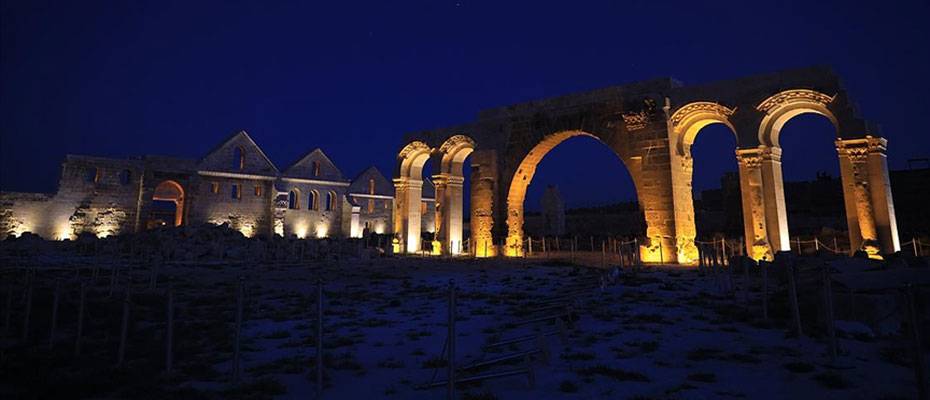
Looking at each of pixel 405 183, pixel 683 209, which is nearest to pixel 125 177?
pixel 405 183

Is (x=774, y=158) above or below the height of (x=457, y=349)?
above

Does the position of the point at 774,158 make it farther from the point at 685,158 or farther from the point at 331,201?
the point at 331,201

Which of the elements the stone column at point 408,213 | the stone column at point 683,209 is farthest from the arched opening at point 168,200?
the stone column at point 683,209

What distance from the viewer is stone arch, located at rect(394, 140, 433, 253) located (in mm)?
22578

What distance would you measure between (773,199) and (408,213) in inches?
599

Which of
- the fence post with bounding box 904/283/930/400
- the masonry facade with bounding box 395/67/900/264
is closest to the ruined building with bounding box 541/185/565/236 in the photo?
the masonry facade with bounding box 395/67/900/264

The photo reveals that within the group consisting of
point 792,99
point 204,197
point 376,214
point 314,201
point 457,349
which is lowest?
point 457,349

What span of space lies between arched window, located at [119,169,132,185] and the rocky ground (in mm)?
21898

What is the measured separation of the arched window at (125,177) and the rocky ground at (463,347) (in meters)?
21.9

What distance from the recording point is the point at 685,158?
15.7 meters

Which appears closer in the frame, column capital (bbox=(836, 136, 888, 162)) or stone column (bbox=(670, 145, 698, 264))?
column capital (bbox=(836, 136, 888, 162))

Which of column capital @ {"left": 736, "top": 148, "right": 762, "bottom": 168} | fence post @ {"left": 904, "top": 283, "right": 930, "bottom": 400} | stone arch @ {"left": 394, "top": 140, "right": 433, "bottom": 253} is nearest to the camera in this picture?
fence post @ {"left": 904, "top": 283, "right": 930, "bottom": 400}

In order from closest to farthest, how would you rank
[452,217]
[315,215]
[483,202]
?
[483,202]
[452,217]
[315,215]

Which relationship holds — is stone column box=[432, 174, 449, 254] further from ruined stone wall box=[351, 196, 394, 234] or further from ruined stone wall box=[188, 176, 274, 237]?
ruined stone wall box=[351, 196, 394, 234]
